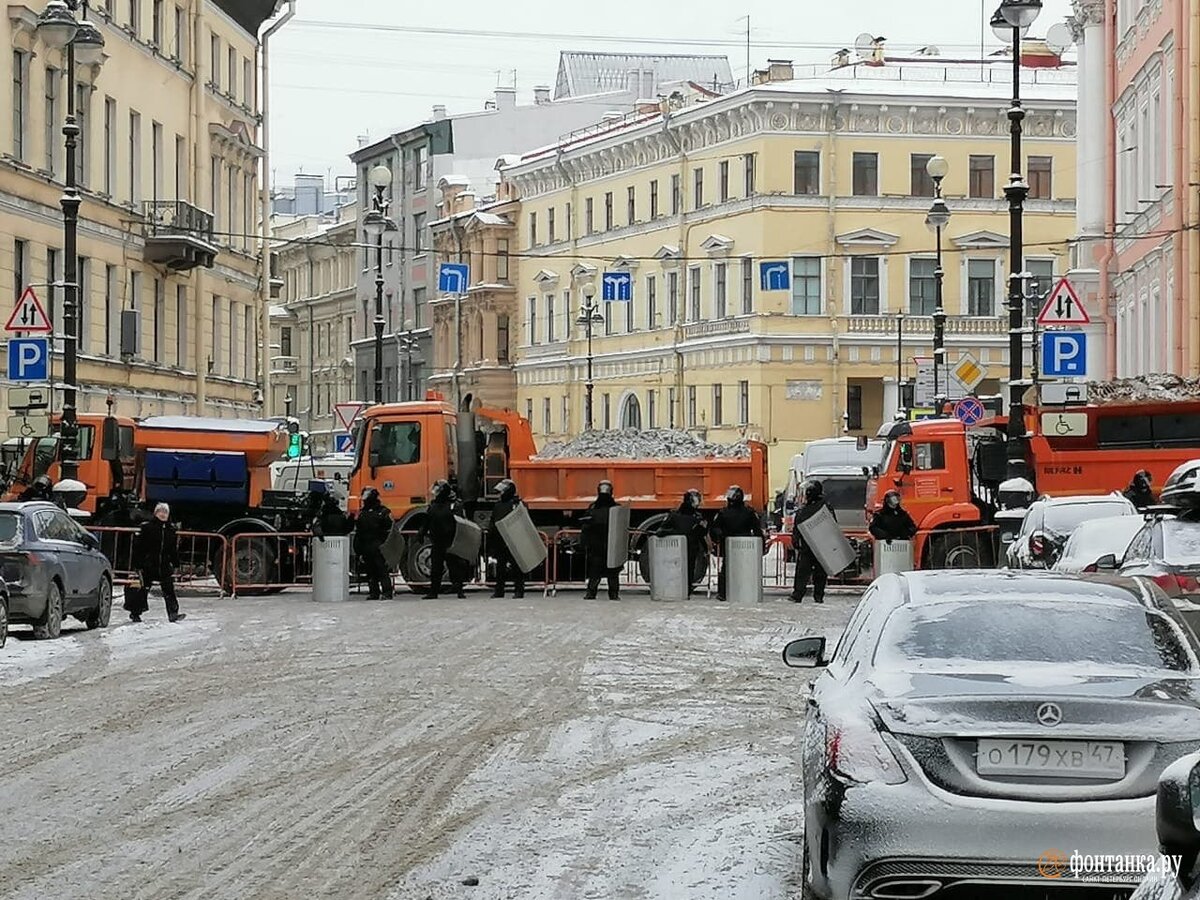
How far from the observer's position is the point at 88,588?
83.3 feet

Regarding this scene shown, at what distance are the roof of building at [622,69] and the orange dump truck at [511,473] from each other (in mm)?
67425

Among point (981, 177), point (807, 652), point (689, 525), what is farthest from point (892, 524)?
point (981, 177)

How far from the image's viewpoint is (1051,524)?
91.1 feet

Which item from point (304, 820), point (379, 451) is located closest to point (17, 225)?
point (379, 451)

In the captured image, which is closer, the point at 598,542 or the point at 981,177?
the point at 598,542

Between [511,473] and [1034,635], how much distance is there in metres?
28.2

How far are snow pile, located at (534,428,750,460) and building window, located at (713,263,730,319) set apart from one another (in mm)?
34595

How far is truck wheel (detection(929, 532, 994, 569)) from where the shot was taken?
35528 mm

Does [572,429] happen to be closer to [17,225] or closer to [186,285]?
[186,285]

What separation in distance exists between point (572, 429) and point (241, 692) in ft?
233

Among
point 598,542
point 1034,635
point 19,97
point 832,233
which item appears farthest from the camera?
point 832,233

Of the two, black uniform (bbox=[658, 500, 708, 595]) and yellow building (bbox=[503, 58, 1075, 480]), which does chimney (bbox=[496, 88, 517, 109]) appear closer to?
yellow building (bbox=[503, 58, 1075, 480])

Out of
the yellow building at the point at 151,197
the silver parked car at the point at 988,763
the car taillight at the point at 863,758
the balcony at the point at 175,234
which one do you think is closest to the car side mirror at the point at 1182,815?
the silver parked car at the point at 988,763

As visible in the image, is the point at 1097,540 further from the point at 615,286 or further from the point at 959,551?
the point at 615,286
